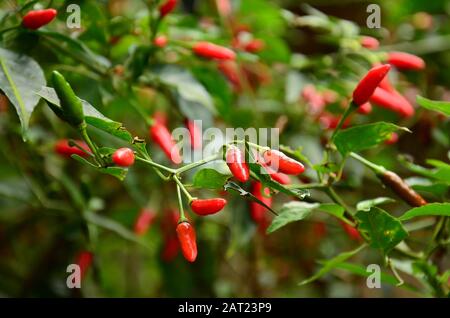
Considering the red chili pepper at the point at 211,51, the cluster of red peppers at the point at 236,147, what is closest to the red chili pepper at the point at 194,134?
the cluster of red peppers at the point at 236,147

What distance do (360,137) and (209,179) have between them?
19 centimetres

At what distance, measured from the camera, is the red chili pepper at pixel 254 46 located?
108 cm

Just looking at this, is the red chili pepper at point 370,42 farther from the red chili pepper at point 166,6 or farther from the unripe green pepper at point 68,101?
the unripe green pepper at point 68,101

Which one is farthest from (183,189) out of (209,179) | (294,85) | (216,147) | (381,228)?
(294,85)

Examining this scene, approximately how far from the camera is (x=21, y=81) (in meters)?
→ 0.63

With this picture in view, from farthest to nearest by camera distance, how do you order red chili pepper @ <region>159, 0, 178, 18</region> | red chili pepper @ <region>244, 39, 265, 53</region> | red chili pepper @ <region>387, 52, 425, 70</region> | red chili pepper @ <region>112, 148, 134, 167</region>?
red chili pepper @ <region>244, 39, 265, 53</region> → red chili pepper @ <region>387, 52, 425, 70</region> → red chili pepper @ <region>159, 0, 178, 18</region> → red chili pepper @ <region>112, 148, 134, 167</region>

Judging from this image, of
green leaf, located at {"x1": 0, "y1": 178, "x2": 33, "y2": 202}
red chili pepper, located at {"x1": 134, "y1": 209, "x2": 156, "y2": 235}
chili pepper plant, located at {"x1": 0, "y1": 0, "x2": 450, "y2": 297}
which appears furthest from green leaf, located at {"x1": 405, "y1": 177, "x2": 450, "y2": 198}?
green leaf, located at {"x1": 0, "y1": 178, "x2": 33, "y2": 202}

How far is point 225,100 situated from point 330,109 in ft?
0.98

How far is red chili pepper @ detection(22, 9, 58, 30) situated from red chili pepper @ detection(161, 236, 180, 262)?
58 centimetres

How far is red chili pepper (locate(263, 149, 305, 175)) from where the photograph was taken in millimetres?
581

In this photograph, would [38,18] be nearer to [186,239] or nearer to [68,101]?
[68,101]

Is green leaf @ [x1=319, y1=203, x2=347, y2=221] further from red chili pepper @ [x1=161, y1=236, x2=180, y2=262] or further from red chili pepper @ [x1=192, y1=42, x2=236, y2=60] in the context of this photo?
red chili pepper @ [x1=161, y1=236, x2=180, y2=262]

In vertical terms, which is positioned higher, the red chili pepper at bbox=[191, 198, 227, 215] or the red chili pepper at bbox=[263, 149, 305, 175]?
the red chili pepper at bbox=[263, 149, 305, 175]

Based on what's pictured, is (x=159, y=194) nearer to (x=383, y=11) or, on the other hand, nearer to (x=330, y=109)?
(x=330, y=109)
